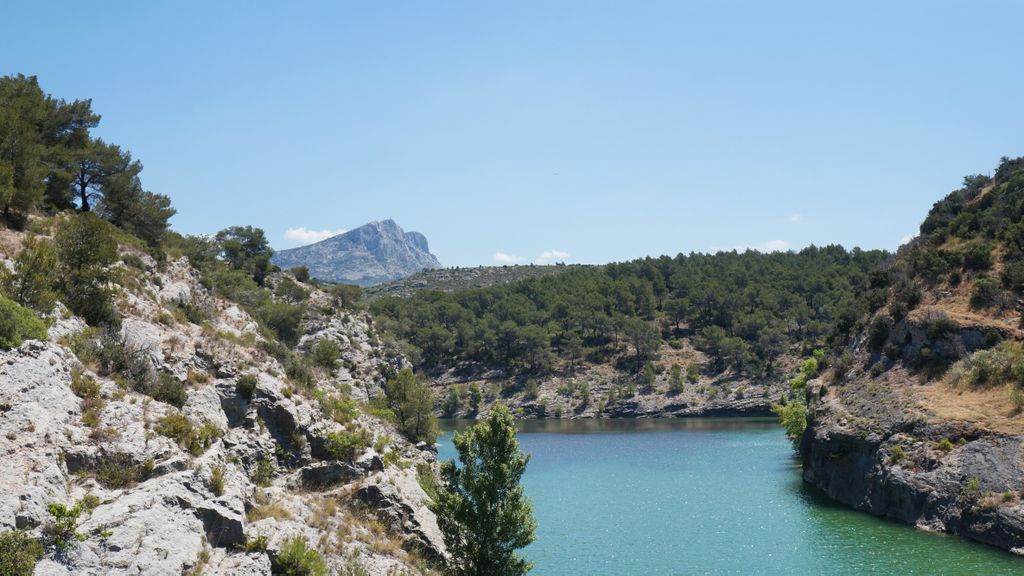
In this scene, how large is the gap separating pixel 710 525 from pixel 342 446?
30.3 m

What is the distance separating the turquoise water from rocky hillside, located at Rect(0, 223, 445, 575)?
15764 mm

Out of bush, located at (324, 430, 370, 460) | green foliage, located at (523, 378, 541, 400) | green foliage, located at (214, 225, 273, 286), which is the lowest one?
green foliage, located at (523, 378, 541, 400)

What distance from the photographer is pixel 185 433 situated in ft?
73.9

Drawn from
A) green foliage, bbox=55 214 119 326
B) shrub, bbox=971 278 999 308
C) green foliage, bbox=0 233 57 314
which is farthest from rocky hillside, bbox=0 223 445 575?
shrub, bbox=971 278 999 308

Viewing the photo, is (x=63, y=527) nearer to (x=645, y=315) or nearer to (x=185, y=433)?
(x=185, y=433)

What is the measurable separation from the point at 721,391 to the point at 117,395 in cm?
12492

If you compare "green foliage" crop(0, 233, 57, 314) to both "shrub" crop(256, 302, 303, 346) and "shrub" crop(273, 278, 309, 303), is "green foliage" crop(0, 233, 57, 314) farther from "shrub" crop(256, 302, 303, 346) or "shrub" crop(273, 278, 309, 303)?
"shrub" crop(273, 278, 309, 303)

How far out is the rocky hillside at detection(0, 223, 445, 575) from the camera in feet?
55.5

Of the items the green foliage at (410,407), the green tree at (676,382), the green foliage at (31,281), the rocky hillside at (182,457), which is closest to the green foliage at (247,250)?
the green foliage at (410,407)

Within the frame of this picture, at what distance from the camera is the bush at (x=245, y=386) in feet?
91.5

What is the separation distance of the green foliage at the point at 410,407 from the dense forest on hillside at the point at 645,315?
88.4 meters

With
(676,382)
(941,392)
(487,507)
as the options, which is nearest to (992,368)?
(941,392)

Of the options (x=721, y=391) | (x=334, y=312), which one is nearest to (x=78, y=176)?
(x=334, y=312)

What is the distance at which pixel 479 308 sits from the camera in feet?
590
